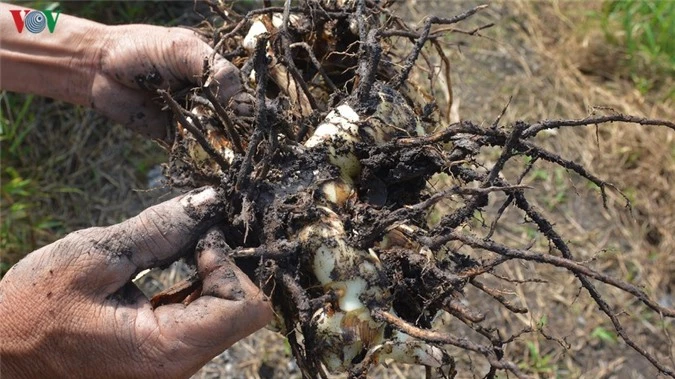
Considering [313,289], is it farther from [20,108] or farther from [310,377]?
[20,108]

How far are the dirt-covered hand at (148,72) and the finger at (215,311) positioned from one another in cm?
41

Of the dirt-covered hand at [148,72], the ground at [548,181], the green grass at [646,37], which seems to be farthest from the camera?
the green grass at [646,37]

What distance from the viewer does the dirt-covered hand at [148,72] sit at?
1.45 m

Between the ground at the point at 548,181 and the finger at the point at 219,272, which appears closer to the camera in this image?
the finger at the point at 219,272

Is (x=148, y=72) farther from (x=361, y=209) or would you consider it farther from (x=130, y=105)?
(x=361, y=209)

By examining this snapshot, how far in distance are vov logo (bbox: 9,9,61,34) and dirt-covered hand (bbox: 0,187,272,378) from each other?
2.48 feet

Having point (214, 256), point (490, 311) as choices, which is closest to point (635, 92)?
point (490, 311)

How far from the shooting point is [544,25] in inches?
122

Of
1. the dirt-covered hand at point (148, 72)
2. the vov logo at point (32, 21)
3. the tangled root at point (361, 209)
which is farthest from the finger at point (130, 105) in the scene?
the tangled root at point (361, 209)

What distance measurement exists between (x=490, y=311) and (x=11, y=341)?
5.32 ft

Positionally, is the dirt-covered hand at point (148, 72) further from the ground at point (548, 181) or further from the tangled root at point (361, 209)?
the ground at point (548, 181)

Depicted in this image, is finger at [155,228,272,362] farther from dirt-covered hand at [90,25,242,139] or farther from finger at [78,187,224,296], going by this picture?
dirt-covered hand at [90,25,242,139]

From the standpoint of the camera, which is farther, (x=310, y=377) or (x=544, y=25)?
(x=544, y=25)

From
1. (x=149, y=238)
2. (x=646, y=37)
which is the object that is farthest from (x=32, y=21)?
(x=646, y=37)
